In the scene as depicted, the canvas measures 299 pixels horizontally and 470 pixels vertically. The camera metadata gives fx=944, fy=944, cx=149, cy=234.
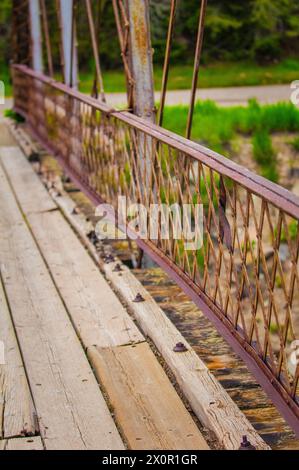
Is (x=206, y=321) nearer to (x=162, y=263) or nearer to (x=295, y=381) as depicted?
(x=162, y=263)

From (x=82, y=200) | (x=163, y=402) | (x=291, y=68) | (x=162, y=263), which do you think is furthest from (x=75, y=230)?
(x=291, y=68)

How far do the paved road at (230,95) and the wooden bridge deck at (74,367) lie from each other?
7555mm

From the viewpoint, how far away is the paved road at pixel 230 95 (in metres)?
12.4

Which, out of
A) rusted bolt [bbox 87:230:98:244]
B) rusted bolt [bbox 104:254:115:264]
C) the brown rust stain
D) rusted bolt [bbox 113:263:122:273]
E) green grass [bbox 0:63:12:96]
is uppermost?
the brown rust stain

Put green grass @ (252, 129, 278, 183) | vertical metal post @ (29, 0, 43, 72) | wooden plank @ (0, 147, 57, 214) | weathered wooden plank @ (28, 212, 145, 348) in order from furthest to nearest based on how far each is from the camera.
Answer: green grass @ (252, 129, 278, 183) < vertical metal post @ (29, 0, 43, 72) < wooden plank @ (0, 147, 57, 214) < weathered wooden plank @ (28, 212, 145, 348)

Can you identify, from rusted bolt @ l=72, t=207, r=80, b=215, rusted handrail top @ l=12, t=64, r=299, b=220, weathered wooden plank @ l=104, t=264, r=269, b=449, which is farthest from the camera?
rusted bolt @ l=72, t=207, r=80, b=215

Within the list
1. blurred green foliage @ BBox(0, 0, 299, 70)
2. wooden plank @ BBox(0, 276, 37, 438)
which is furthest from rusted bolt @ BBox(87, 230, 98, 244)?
blurred green foliage @ BBox(0, 0, 299, 70)

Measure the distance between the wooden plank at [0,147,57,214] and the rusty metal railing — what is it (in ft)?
0.84

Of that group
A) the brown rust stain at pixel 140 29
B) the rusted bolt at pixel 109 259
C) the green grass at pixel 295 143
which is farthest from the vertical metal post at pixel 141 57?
the green grass at pixel 295 143

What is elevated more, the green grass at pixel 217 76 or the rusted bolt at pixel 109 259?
the rusted bolt at pixel 109 259

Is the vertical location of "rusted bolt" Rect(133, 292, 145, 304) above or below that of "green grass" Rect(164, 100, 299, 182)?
above

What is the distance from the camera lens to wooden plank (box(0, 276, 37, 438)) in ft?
9.20

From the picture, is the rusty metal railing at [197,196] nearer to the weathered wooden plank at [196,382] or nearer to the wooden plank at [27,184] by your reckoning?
the weathered wooden plank at [196,382]

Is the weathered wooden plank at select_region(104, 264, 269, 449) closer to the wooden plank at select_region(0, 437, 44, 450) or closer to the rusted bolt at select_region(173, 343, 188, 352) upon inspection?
the rusted bolt at select_region(173, 343, 188, 352)
